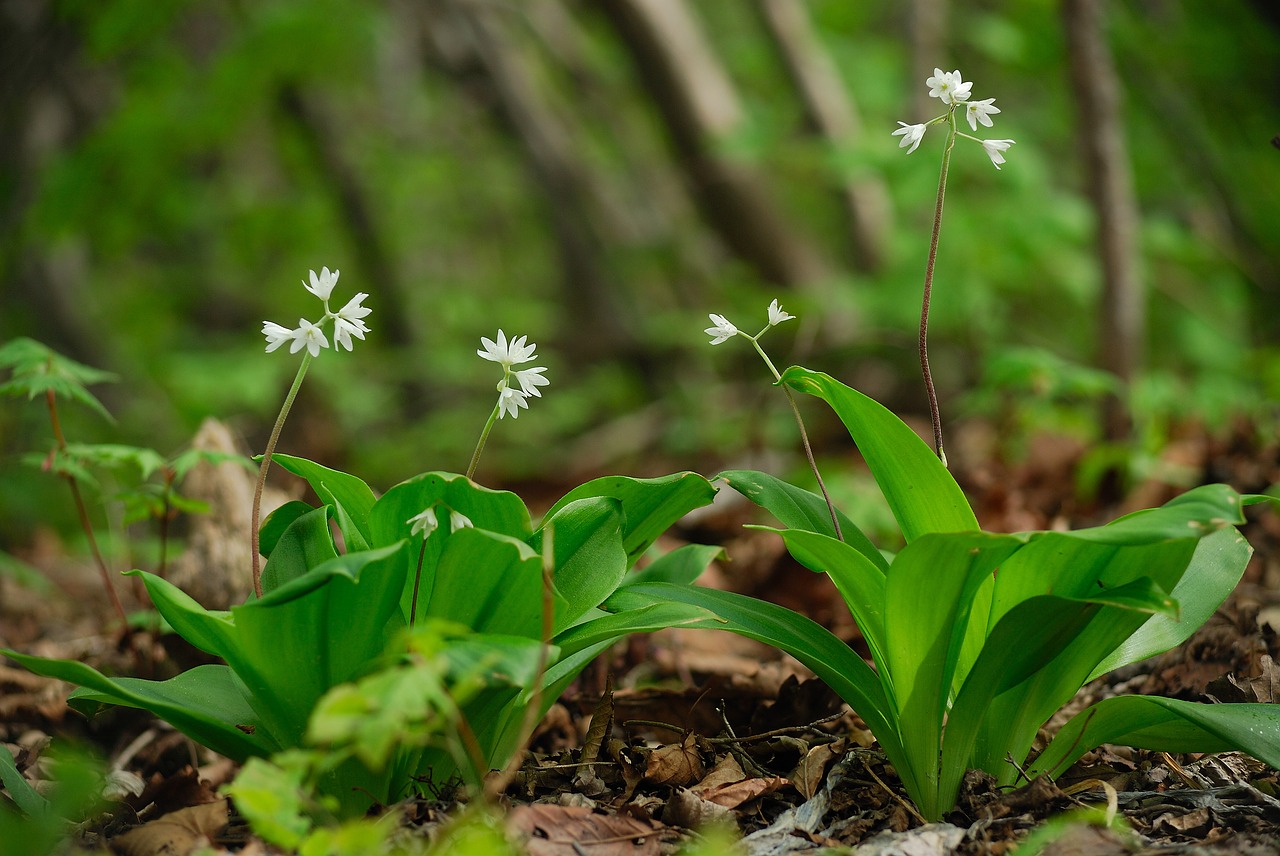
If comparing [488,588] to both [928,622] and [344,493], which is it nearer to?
[344,493]

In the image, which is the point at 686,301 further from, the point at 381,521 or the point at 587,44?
the point at 381,521

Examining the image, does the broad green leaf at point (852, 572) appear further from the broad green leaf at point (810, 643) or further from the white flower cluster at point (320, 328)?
the white flower cluster at point (320, 328)

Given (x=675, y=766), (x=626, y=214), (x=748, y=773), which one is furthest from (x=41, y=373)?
(x=626, y=214)

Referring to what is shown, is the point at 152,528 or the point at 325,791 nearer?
the point at 325,791

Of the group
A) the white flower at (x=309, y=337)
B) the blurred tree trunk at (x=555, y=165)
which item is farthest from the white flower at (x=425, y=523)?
the blurred tree trunk at (x=555, y=165)

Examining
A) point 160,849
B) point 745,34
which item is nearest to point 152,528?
point 160,849
